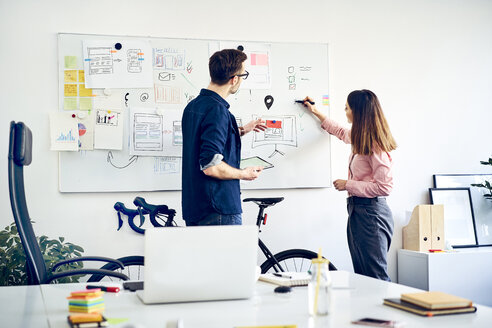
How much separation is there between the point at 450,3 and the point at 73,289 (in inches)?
140

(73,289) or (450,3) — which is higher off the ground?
(450,3)

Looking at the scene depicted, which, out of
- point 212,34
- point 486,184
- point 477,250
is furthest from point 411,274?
point 212,34

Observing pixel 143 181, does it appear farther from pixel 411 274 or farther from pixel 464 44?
pixel 464 44

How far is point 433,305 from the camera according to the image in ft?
4.86

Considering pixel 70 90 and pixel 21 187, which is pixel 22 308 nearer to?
pixel 21 187

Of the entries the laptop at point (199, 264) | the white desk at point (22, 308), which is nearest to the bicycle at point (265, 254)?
the white desk at point (22, 308)

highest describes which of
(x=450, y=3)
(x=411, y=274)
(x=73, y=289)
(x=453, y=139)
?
(x=450, y=3)

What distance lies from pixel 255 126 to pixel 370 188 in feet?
2.68

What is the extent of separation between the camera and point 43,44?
3516 millimetres

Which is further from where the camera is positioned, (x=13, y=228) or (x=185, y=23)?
(x=185, y=23)

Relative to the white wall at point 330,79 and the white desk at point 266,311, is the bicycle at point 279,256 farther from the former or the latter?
the white desk at point 266,311

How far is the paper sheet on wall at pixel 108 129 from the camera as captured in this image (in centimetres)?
355

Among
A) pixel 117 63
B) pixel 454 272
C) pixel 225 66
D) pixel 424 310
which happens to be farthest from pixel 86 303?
pixel 454 272

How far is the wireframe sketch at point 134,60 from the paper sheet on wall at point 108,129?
0.98 feet
